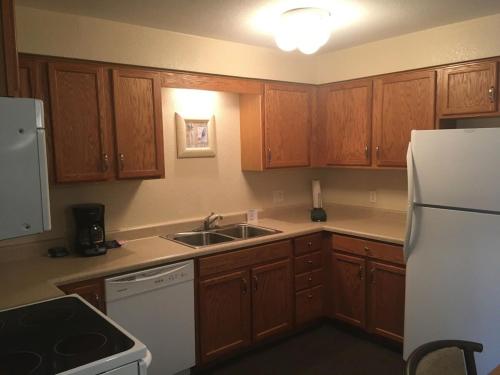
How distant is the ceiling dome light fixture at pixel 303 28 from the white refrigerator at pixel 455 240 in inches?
33.1

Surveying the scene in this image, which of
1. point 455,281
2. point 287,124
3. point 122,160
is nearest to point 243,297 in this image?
point 122,160

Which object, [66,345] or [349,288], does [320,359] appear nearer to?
[349,288]

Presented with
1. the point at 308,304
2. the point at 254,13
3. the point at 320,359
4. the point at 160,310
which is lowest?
the point at 320,359

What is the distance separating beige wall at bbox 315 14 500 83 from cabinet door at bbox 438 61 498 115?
8cm

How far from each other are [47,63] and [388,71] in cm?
244

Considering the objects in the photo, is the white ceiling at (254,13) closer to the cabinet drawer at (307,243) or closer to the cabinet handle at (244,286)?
the cabinet drawer at (307,243)

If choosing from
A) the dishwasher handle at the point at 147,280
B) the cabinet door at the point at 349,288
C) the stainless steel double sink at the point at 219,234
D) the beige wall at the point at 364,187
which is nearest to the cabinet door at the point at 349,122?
the beige wall at the point at 364,187

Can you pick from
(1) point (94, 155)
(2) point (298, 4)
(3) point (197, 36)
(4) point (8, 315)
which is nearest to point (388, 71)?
(2) point (298, 4)

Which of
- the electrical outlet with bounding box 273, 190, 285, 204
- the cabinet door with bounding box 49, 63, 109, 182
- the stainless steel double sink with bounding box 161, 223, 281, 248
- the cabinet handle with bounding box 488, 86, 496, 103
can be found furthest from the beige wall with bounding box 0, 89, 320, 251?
the cabinet handle with bounding box 488, 86, 496, 103

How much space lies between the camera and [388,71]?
10.5 feet

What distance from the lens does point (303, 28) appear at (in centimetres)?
238

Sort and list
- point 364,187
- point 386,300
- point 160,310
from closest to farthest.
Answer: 1. point 160,310
2. point 386,300
3. point 364,187

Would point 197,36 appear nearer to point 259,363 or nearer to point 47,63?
point 47,63

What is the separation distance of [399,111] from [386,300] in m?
1.43
